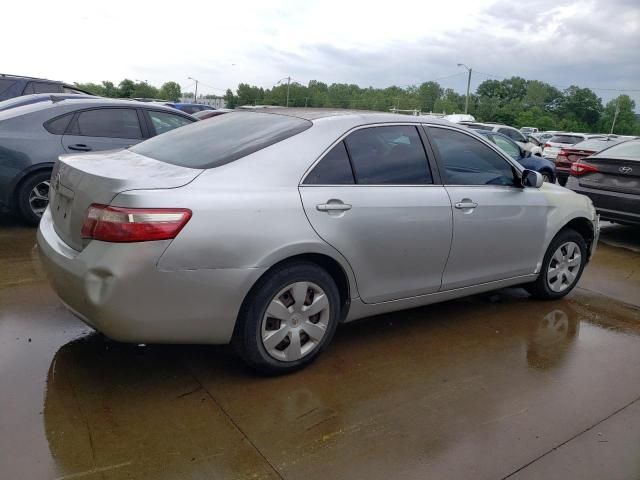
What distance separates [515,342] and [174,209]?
2.67m

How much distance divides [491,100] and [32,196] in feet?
311

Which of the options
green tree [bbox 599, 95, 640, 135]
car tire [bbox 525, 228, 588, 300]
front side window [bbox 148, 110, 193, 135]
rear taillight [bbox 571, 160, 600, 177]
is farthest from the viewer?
green tree [bbox 599, 95, 640, 135]

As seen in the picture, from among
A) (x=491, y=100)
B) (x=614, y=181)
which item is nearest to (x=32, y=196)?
(x=614, y=181)

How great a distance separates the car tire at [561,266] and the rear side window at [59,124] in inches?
207

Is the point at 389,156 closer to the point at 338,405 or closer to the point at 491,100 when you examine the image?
the point at 338,405

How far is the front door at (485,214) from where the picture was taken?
12.8ft

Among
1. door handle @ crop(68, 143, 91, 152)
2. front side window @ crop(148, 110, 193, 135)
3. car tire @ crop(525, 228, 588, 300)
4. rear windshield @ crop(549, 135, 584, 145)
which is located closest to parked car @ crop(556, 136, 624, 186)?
car tire @ crop(525, 228, 588, 300)

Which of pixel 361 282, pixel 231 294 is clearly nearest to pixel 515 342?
pixel 361 282

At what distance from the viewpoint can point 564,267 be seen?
15.8 ft

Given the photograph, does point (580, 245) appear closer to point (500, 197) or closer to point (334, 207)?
point (500, 197)

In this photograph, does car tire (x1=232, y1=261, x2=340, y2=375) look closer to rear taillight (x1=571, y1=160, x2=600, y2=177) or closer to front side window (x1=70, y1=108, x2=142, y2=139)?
front side window (x1=70, y1=108, x2=142, y2=139)

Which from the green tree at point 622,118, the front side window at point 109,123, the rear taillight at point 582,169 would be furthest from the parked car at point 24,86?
the green tree at point 622,118

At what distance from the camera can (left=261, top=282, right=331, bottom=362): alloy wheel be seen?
3.08m

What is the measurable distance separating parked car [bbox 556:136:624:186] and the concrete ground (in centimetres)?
956
